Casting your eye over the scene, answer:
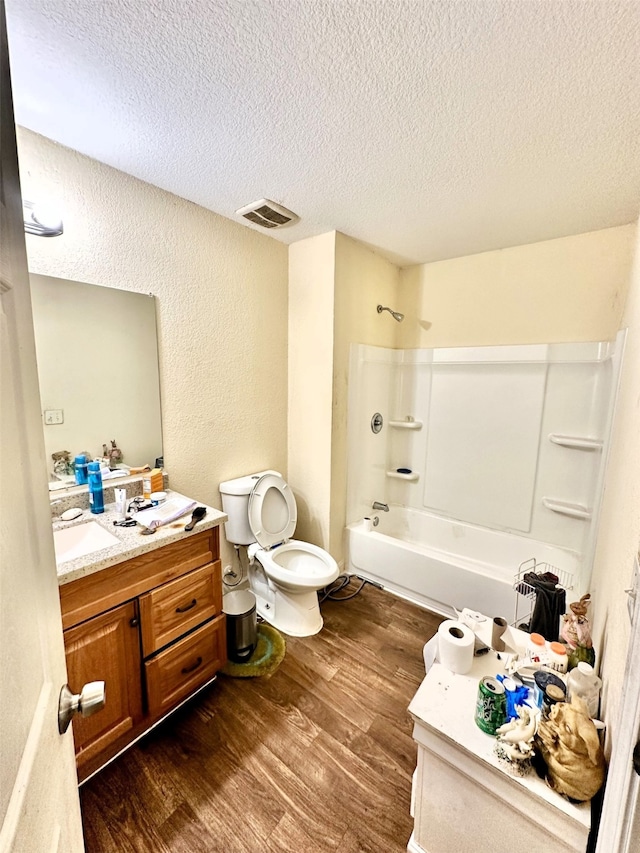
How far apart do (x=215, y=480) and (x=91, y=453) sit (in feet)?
2.25

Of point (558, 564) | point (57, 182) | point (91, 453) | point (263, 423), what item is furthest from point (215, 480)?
point (558, 564)

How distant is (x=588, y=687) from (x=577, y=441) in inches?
63.0

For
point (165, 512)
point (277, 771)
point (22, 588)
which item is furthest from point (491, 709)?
point (165, 512)

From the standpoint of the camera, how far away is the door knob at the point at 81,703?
0.58 meters

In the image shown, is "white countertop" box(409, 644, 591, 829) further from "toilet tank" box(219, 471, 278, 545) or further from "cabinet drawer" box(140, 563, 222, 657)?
"toilet tank" box(219, 471, 278, 545)

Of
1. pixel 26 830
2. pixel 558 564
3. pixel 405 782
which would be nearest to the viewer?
pixel 26 830

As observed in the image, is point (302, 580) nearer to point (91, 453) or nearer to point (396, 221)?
point (91, 453)

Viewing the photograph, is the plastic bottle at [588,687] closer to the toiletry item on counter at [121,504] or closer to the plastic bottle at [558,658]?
Answer: the plastic bottle at [558,658]

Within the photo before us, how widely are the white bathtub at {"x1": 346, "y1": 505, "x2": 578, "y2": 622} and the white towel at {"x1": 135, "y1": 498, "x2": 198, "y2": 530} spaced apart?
1325 millimetres

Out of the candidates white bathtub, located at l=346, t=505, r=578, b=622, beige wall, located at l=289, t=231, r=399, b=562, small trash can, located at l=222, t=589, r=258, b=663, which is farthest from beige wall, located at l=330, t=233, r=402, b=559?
small trash can, located at l=222, t=589, r=258, b=663

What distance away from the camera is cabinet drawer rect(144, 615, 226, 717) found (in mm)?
1377

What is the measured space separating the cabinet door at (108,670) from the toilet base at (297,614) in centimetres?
84

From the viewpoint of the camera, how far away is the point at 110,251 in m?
1.57

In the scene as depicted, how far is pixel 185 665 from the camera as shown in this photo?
1485 mm
